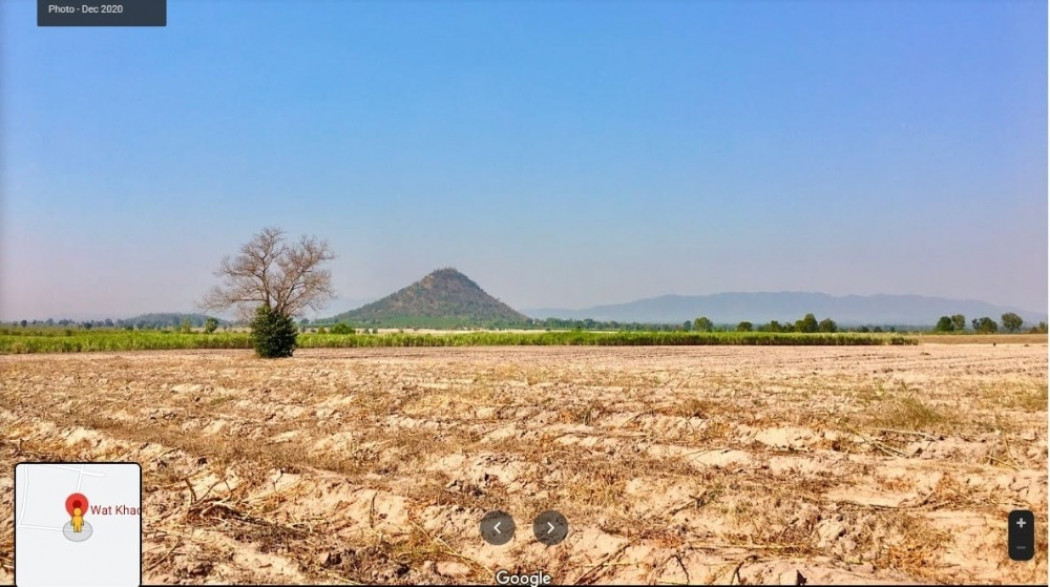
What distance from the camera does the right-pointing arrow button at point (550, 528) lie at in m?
4.78

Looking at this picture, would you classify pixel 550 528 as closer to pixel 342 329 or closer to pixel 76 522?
pixel 76 522

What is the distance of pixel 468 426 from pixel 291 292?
87.9ft

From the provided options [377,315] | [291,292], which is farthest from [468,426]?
[377,315]

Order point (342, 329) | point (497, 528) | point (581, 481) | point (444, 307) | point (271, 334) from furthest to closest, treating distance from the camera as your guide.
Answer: point (444, 307) → point (342, 329) → point (271, 334) → point (581, 481) → point (497, 528)

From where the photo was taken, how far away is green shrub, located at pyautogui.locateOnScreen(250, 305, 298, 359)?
97.1 ft

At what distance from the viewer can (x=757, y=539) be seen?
16.9ft

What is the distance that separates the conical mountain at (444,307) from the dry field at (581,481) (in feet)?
179

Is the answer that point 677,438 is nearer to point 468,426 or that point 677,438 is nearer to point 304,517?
point 468,426

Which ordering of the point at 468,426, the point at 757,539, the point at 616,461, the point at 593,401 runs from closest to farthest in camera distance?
the point at 757,539 < the point at 616,461 < the point at 468,426 < the point at 593,401

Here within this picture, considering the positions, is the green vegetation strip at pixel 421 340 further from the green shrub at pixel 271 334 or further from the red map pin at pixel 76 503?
the red map pin at pixel 76 503

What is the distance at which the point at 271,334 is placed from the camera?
97.5 ft

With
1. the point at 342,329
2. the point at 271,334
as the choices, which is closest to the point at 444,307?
the point at 342,329

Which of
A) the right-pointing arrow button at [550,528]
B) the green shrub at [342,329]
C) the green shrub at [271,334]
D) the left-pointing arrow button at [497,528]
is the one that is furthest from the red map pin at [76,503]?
the green shrub at [342,329]

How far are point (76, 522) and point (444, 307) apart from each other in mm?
68194
